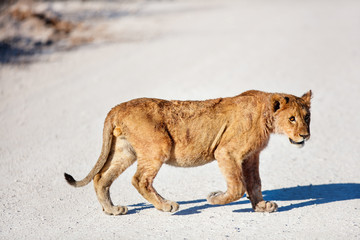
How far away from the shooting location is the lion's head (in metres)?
6.57

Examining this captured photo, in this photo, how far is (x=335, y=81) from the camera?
13.1m

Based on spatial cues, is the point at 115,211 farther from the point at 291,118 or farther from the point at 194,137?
the point at 291,118

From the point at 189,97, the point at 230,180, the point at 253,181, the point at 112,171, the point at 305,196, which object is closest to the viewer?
the point at 230,180

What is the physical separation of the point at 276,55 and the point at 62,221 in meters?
10.2

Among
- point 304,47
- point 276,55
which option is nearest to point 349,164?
point 276,55

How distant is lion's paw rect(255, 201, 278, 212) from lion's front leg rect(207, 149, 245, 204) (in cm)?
56

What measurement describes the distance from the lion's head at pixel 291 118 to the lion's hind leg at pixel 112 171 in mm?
1852

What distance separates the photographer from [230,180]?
6312mm

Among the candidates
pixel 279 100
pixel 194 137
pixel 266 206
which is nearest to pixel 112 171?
pixel 194 137

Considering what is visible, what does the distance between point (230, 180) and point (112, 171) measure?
1.47 metres

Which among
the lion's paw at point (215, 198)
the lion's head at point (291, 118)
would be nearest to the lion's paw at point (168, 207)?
the lion's paw at point (215, 198)

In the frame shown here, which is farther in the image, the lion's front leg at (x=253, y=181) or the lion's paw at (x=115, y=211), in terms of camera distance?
the lion's front leg at (x=253, y=181)

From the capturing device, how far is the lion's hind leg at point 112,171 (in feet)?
Result: 21.8

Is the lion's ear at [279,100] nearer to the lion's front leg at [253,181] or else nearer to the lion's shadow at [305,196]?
the lion's front leg at [253,181]
